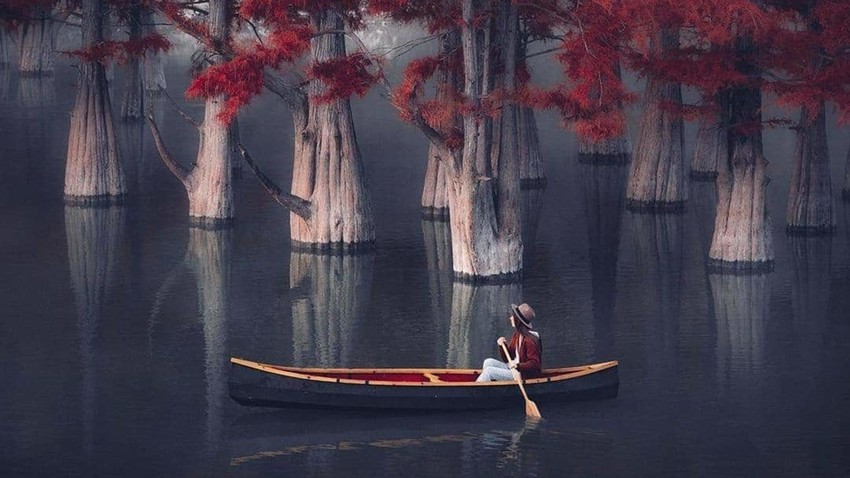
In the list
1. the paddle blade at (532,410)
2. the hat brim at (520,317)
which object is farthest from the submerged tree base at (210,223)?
the paddle blade at (532,410)

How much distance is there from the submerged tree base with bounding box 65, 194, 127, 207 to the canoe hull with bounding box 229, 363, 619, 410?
14.0m

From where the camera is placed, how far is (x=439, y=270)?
965 inches

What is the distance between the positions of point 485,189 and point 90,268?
663 cm

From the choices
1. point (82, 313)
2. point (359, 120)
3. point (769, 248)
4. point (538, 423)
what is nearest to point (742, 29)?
point (769, 248)

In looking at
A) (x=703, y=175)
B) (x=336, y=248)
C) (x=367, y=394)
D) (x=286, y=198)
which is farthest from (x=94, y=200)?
(x=367, y=394)

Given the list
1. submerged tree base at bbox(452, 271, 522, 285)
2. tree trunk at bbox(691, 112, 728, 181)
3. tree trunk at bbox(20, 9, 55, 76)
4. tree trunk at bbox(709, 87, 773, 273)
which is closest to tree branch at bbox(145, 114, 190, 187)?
submerged tree base at bbox(452, 271, 522, 285)

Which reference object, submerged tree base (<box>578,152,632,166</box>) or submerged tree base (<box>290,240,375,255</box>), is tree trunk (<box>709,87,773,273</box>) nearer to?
submerged tree base (<box>290,240,375,255</box>)

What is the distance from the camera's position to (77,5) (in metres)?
33.3

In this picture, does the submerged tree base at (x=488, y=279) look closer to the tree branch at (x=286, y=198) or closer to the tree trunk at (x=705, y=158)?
the tree branch at (x=286, y=198)

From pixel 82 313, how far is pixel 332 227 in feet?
18.6

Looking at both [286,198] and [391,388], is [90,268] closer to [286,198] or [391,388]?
[286,198]

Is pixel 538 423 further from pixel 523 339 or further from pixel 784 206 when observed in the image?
pixel 784 206

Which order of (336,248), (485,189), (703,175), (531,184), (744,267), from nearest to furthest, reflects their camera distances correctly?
(485,189) → (744,267) → (336,248) → (531,184) → (703,175)

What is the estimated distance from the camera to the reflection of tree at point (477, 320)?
19266mm
